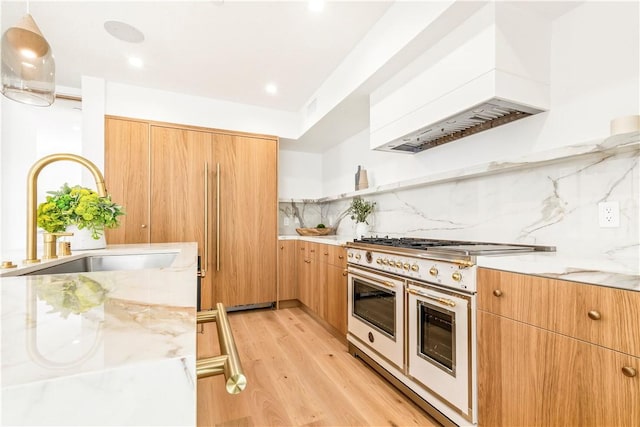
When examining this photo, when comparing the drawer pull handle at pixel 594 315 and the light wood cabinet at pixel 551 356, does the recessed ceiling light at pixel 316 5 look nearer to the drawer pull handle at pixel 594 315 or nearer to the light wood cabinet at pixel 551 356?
the light wood cabinet at pixel 551 356

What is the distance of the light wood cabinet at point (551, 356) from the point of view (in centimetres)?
96

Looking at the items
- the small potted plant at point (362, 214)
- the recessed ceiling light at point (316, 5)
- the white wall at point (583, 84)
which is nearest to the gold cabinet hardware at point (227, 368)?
the white wall at point (583, 84)

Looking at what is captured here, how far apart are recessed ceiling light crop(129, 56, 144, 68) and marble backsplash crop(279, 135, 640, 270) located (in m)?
2.71

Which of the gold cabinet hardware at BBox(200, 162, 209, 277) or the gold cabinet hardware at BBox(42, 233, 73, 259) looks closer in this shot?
the gold cabinet hardware at BBox(42, 233, 73, 259)

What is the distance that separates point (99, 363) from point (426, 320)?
5.55 ft

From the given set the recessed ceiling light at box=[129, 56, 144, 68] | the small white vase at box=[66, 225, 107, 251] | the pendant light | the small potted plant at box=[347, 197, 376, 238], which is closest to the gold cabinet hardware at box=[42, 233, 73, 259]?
the small white vase at box=[66, 225, 107, 251]

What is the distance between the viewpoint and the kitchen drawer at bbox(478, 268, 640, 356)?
94cm

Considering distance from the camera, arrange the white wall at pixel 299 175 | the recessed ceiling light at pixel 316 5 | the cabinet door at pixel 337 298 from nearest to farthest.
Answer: the recessed ceiling light at pixel 316 5
the cabinet door at pixel 337 298
the white wall at pixel 299 175

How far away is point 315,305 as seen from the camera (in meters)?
3.19

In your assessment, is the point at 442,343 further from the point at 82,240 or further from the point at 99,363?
the point at 82,240

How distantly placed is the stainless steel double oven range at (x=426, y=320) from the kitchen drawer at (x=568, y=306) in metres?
0.12

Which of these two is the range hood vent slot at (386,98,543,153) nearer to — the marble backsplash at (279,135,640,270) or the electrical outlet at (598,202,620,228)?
the marble backsplash at (279,135,640,270)

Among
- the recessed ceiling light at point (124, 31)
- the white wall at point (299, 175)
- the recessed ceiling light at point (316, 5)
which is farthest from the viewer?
the white wall at point (299, 175)

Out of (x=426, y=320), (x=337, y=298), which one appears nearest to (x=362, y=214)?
(x=337, y=298)
